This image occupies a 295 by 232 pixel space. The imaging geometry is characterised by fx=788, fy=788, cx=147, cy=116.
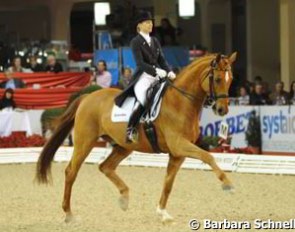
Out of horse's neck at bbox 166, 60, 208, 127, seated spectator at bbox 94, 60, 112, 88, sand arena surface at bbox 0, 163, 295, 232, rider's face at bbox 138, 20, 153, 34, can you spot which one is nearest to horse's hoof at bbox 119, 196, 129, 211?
sand arena surface at bbox 0, 163, 295, 232

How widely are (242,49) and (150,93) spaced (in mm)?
18185

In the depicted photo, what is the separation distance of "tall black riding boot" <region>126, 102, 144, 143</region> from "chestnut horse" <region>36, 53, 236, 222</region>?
60 mm

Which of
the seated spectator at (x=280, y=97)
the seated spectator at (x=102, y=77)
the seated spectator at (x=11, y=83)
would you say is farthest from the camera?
the seated spectator at (x=11, y=83)

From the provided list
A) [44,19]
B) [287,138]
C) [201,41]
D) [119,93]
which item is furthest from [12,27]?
[119,93]

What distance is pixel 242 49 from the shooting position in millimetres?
26234

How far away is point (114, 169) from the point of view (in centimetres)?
895

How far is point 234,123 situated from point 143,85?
775cm

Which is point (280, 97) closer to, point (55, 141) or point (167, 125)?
point (55, 141)

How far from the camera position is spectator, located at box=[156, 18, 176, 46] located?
20.8 m

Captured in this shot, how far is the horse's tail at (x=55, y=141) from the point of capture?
360 inches

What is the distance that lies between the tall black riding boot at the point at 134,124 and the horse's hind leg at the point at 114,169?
0.56 m

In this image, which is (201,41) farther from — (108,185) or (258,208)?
(258,208)

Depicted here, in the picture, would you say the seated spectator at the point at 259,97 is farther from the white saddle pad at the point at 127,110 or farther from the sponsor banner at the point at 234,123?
the white saddle pad at the point at 127,110

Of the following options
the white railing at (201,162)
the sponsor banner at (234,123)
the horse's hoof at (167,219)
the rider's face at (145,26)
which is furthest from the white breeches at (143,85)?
the sponsor banner at (234,123)
